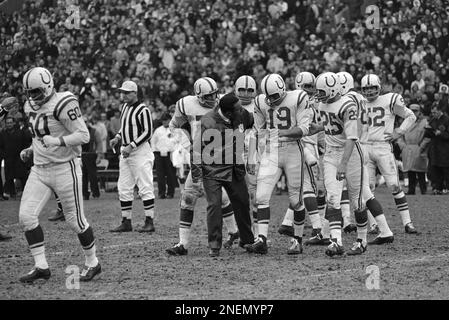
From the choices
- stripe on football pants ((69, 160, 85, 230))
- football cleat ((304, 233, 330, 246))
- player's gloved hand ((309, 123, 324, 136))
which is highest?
player's gloved hand ((309, 123, 324, 136))

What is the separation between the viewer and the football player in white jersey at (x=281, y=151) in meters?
10.0

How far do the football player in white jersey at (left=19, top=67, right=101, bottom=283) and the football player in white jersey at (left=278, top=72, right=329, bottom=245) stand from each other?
9.77 feet

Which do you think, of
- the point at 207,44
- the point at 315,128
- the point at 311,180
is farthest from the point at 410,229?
the point at 207,44

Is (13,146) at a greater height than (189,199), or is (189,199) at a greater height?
(13,146)

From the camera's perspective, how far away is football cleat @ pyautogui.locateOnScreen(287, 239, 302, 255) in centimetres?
1011

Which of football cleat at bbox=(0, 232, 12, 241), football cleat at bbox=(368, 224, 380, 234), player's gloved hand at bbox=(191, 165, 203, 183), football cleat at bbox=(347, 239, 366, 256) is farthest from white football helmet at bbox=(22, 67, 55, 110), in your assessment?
football cleat at bbox=(368, 224, 380, 234)

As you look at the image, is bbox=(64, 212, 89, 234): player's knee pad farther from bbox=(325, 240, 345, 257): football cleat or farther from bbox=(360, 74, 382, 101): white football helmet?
bbox=(360, 74, 382, 101): white football helmet

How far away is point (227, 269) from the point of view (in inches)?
357

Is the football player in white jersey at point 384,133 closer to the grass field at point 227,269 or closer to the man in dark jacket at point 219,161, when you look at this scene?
the grass field at point 227,269

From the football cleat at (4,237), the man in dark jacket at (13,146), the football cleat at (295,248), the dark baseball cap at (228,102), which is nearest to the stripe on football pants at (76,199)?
the dark baseball cap at (228,102)

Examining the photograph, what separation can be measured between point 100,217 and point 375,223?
494 centimetres

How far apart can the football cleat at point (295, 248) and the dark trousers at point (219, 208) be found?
48 cm

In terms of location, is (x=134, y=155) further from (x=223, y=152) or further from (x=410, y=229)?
(x=410, y=229)

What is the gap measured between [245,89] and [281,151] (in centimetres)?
119
